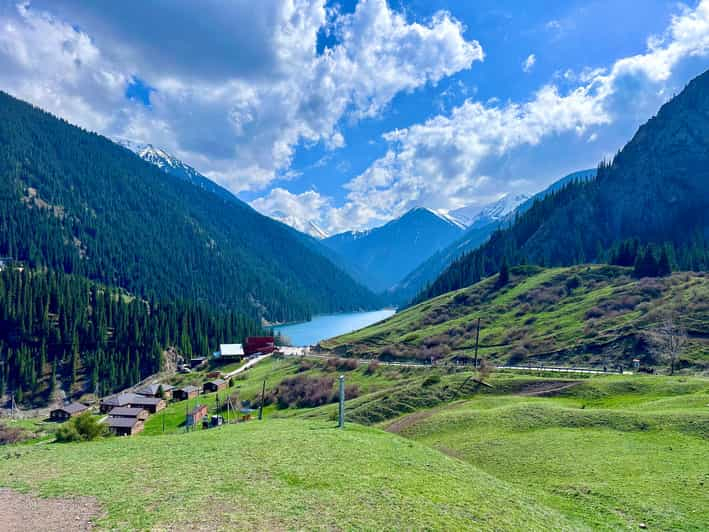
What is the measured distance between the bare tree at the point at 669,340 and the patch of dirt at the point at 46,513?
65197 millimetres

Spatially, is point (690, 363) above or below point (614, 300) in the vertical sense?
below

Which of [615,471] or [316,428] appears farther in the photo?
[316,428]

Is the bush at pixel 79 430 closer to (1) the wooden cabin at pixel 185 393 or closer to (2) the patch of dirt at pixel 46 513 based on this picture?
(2) the patch of dirt at pixel 46 513

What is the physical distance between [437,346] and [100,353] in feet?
348

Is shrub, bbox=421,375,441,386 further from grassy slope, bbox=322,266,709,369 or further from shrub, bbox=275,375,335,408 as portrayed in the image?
grassy slope, bbox=322,266,709,369

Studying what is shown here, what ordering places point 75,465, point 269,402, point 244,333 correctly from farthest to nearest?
point 244,333 < point 269,402 < point 75,465

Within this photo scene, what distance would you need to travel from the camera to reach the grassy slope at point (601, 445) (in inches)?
775

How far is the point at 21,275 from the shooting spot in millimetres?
142375

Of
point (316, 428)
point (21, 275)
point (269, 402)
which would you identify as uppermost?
point (21, 275)

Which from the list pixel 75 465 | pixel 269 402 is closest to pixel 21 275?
pixel 269 402

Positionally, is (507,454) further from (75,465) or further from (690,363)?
(690,363)

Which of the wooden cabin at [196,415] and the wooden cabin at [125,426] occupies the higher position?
the wooden cabin at [196,415]

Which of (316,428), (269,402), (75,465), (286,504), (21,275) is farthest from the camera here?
(21,275)

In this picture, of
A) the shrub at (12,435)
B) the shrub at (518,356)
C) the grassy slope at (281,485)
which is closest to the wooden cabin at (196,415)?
the shrub at (12,435)
